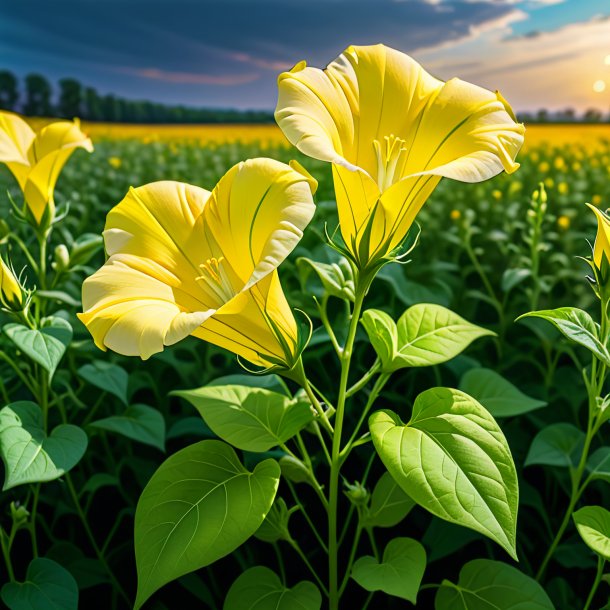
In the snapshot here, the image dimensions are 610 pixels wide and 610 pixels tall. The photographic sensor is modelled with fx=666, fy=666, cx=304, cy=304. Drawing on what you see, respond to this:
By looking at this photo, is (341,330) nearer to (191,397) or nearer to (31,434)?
(191,397)

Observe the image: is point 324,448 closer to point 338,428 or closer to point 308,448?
point 338,428

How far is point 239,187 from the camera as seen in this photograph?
0.92 m

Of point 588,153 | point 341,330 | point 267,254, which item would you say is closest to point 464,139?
point 267,254

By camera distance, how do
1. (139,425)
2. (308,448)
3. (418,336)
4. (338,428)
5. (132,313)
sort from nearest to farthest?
(132,313)
(338,428)
(418,336)
(139,425)
(308,448)

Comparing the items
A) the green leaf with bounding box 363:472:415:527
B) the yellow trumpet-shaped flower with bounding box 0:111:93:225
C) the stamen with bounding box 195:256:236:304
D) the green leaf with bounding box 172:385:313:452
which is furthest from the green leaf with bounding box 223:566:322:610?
the yellow trumpet-shaped flower with bounding box 0:111:93:225

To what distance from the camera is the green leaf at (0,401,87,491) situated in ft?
3.49

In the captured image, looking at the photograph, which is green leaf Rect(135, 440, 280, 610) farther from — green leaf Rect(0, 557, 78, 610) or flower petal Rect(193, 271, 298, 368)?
green leaf Rect(0, 557, 78, 610)

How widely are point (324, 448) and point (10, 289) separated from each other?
0.61 meters

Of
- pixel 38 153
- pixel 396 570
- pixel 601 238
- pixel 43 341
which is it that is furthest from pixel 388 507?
pixel 38 153

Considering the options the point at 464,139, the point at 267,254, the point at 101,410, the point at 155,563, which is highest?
the point at 464,139

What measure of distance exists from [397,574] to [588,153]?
5176mm

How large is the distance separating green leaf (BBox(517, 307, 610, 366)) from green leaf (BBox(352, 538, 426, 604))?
42 cm

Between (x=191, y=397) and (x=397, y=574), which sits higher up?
(x=191, y=397)

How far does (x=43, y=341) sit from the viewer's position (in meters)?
1.18
